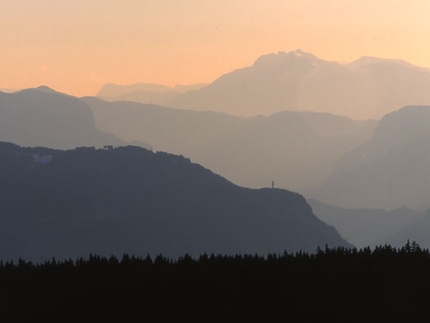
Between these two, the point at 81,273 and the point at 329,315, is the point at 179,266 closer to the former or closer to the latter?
the point at 81,273

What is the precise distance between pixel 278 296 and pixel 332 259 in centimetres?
395

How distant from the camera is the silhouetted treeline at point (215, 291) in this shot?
24.1 meters

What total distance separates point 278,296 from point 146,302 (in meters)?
3.44

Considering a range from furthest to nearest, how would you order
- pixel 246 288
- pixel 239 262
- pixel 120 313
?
pixel 239 262
pixel 246 288
pixel 120 313

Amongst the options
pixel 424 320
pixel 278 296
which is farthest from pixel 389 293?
pixel 278 296

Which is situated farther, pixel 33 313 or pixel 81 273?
pixel 81 273

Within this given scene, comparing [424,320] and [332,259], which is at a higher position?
[332,259]

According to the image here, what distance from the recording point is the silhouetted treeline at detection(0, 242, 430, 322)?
2411 centimetres

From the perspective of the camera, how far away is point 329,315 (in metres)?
25.0

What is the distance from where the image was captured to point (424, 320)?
2573cm

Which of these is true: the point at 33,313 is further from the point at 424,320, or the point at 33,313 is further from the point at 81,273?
the point at 424,320

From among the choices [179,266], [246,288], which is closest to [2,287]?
[179,266]

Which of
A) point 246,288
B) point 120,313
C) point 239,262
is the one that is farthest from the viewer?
point 239,262

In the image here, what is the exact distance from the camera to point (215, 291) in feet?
82.1
